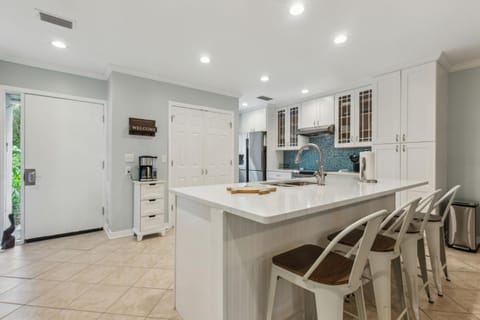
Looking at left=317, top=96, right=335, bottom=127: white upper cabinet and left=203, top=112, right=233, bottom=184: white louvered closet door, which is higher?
left=317, top=96, right=335, bottom=127: white upper cabinet

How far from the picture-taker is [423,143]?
10.3 feet

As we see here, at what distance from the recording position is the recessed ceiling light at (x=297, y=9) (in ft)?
6.61

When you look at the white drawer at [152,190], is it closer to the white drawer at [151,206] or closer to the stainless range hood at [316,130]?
the white drawer at [151,206]

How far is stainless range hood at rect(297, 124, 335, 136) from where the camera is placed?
4.67 metres

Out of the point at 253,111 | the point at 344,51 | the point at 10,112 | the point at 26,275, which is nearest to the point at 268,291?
the point at 26,275

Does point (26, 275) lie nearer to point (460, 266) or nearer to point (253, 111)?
point (460, 266)

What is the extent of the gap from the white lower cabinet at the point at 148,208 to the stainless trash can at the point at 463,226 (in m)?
4.07

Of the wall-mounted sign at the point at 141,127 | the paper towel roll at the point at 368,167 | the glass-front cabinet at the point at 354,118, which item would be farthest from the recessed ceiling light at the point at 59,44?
the glass-front cabinet at the point at 354,118

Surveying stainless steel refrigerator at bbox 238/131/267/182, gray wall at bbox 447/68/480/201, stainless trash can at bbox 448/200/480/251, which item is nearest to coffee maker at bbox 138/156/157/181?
stainless steel refrigerator at bbox 238/131/267/182

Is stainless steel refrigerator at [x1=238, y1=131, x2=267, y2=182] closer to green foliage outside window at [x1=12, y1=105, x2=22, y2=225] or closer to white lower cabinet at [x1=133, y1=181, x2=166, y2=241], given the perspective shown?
white lower cabinet at [x1=133, y1=181, x2=166, y2=241]

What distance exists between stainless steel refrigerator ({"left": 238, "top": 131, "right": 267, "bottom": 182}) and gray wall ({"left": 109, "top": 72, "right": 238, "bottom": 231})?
8.18 feet

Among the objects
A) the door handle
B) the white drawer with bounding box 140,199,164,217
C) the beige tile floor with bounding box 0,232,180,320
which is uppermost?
the door handle

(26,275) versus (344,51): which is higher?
(344,51)

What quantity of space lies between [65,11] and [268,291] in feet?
9.68
